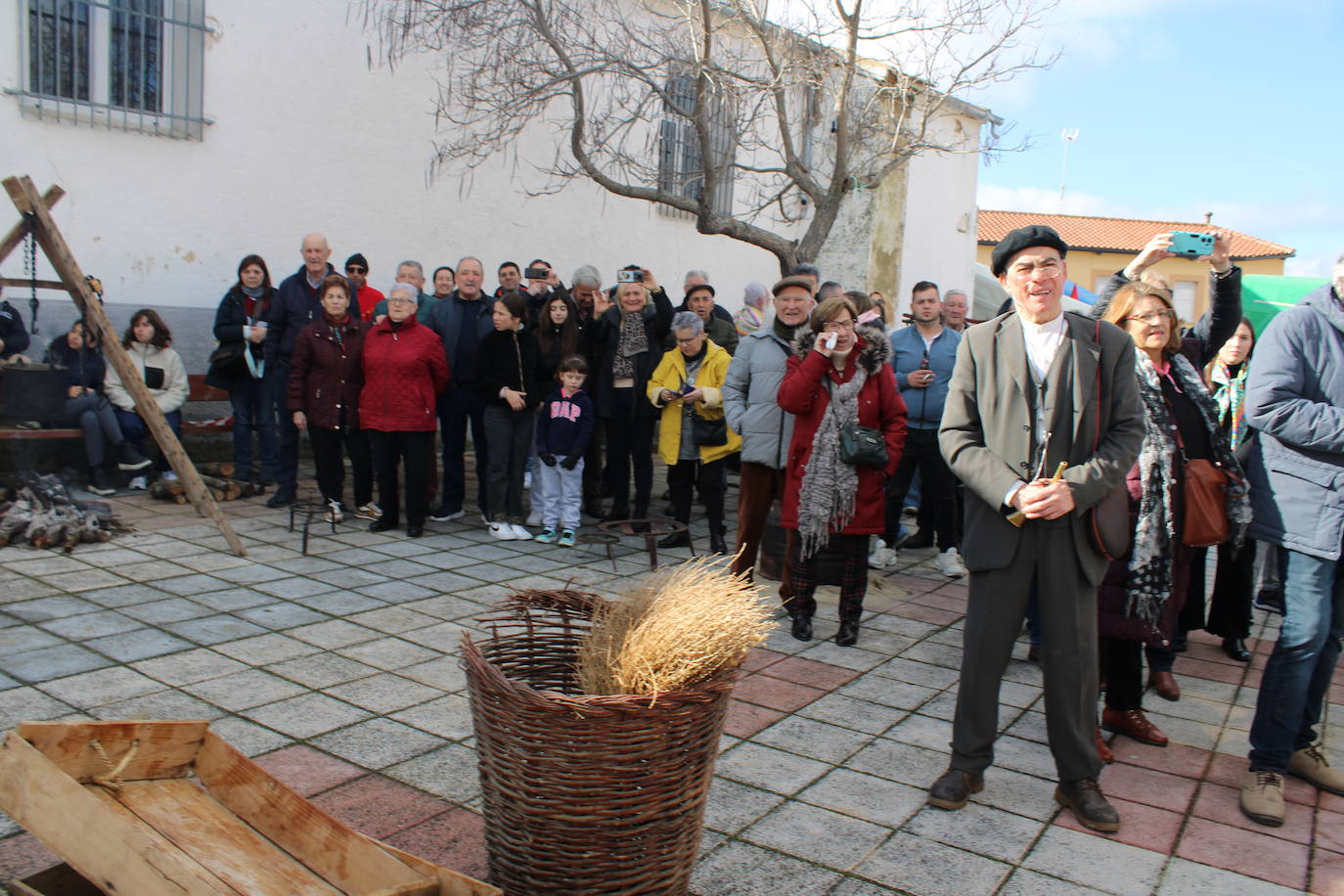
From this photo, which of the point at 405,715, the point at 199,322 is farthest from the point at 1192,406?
the point at 199,322

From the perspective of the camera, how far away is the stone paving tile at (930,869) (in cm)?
307

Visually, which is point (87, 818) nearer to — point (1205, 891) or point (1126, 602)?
point (1205, 891)

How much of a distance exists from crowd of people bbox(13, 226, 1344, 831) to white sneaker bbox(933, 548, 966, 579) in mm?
26

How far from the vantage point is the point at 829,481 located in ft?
17.4

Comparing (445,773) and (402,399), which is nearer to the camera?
(445,773)

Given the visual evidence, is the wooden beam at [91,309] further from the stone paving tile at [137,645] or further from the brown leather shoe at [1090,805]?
the brown leather shoe at [1090,805]

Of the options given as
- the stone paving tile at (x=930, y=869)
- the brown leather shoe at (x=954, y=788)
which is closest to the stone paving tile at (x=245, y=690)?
the stone paving tile at (x=930, y=869)

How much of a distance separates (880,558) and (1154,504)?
3.27 m

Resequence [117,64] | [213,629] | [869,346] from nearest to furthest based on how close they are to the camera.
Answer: [213,629], [869,346], [117,64]

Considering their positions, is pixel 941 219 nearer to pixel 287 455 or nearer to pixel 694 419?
pixel 694 419

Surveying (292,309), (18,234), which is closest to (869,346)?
(18,234)

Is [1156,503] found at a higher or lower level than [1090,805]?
higher

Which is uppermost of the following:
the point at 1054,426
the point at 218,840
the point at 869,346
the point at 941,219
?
the point at 941,219

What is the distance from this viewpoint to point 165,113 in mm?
9094
